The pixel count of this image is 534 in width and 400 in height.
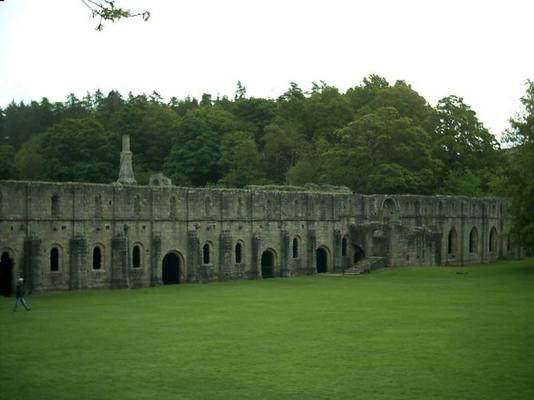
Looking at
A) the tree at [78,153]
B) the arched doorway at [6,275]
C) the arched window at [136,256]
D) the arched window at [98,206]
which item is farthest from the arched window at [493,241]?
the arched doorway at [6,275]

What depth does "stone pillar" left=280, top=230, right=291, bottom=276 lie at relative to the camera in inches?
2162

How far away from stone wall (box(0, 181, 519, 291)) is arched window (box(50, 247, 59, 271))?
5 cm

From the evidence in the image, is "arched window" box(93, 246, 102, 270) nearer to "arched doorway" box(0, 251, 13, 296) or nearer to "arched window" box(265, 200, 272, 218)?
"arched doorway" box(0, 251, 13, 296)

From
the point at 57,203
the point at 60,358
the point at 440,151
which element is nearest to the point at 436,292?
the point at 57,203

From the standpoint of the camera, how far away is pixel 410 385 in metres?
19.3

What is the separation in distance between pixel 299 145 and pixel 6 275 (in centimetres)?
5231

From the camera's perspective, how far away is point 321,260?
197 ft

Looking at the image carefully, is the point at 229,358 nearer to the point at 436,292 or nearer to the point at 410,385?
the point at 410,385

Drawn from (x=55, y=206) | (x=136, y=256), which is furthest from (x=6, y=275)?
(x=136, y=256)

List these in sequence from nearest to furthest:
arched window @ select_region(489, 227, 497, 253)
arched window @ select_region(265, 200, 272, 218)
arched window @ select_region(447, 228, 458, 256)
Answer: arched window @ select_region(265, 200, 272, 218) → arched window @ select_region(447, 228, 458, 256) → arched window @ select_region(489, 227, 497, 253)

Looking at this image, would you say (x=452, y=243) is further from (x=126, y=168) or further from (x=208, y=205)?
(x=126, y=168)

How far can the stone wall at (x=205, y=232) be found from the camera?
4247 cm

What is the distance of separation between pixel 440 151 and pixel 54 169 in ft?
134

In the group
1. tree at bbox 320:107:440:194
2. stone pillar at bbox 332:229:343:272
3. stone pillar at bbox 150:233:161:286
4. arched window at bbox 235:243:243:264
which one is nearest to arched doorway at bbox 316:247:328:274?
stone pillar at bbox 332:229:343:272
